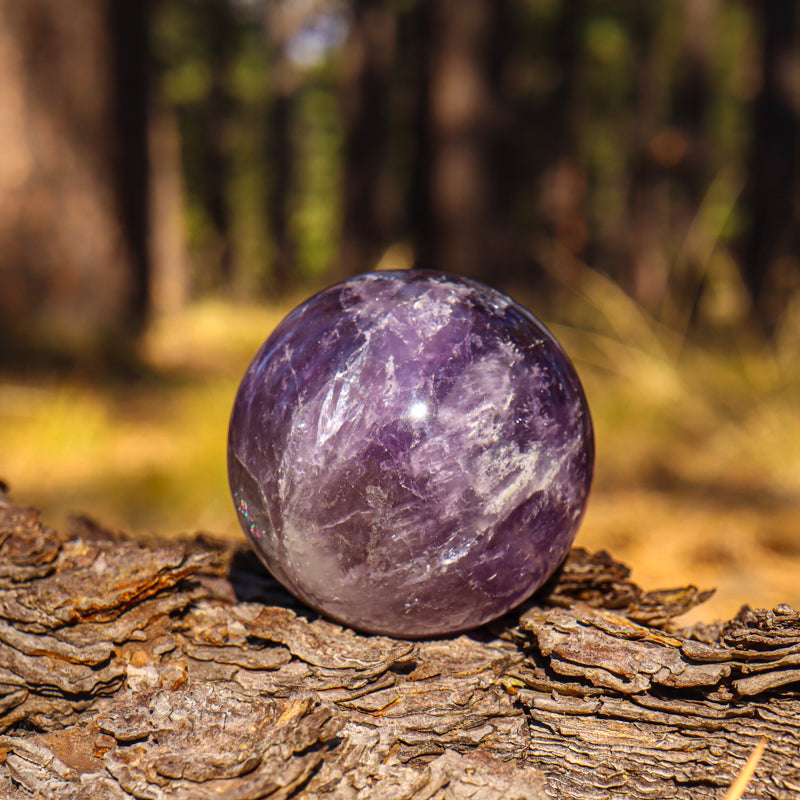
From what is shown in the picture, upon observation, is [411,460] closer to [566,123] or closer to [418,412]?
[418,412]

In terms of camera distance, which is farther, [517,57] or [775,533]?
[517,57]

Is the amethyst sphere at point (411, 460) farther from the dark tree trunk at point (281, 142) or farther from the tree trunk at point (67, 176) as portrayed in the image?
the dark tree trunk at point (281, 142)

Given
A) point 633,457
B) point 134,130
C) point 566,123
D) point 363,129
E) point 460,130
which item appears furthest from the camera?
point 566,123

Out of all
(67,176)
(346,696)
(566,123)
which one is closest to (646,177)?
(566,123)

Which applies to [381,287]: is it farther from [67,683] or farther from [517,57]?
[517,57]

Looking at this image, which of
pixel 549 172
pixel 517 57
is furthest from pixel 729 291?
pixel 549 172

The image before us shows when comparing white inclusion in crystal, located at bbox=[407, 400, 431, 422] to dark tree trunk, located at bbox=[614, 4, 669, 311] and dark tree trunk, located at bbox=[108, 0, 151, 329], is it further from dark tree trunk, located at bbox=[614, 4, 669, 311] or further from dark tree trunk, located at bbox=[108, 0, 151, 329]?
dark tree trunk, located at bbox=[614, 4, 669, 311]
